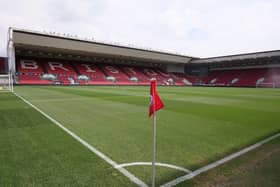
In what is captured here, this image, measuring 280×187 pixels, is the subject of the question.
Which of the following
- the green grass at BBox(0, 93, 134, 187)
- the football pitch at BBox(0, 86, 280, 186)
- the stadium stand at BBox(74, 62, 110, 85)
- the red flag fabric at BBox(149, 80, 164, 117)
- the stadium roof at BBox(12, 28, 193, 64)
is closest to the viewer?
the red flag fabric at BBox(149, 80, 164, 117)

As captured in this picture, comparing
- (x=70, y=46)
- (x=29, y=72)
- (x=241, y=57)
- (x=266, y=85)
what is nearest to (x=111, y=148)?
(x=70, y=46)

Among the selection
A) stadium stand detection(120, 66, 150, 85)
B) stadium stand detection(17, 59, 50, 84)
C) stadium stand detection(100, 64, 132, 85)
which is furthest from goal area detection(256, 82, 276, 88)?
stadium stand detection(17, 59, 50, 84)

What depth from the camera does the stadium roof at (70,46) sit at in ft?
104

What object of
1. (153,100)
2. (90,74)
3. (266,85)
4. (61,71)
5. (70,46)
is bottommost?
(153,100)

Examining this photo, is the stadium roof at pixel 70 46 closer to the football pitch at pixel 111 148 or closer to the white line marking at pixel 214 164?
the football pitch at pixel 111 148

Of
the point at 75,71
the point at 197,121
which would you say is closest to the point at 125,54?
the point at 75,71

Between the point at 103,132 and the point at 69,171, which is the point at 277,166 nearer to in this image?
the point at 69,171

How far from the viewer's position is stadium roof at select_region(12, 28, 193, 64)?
31.8 metres

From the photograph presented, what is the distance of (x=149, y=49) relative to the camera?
4534 centimetres

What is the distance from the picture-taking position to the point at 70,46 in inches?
1433

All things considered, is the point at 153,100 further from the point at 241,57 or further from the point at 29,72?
the point at 241,57

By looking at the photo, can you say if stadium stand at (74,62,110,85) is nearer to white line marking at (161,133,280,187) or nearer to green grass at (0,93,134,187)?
green grass at (0,93,134,187)

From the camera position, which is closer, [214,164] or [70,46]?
[214,164]

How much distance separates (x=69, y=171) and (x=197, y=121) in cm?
507
